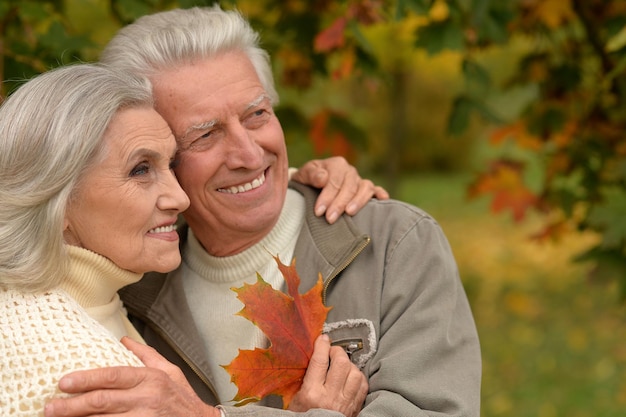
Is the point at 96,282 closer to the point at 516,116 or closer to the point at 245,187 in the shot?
the point at 245,187

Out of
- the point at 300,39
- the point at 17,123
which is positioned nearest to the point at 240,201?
the point at 17,123

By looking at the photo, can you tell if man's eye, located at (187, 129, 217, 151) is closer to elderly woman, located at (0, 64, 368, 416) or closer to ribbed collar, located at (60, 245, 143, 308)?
elderly woman, located at (0, 64, 368, 416)

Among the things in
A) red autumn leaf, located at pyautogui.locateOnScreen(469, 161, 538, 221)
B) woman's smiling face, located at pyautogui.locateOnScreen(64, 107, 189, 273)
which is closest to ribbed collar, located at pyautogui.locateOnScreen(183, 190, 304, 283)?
woman's smiling face, located at pyautogui.locateOnScreen(64, 107, 189, 273)

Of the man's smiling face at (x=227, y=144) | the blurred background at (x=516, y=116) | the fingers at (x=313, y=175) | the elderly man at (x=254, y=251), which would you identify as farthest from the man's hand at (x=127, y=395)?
the blurred background at (x=516, y=116)

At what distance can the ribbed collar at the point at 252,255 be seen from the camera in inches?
112

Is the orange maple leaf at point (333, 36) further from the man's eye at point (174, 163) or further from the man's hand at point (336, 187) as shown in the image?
the man's eye at point (174, 163)

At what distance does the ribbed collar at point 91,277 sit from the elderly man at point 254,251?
16.1 inches

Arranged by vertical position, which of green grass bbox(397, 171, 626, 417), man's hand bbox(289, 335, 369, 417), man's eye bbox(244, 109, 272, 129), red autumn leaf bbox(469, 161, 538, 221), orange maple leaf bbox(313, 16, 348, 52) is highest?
orange maple leaf bbox(313, 16, 348, 52)

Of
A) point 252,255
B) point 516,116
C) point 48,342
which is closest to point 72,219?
point 48,342

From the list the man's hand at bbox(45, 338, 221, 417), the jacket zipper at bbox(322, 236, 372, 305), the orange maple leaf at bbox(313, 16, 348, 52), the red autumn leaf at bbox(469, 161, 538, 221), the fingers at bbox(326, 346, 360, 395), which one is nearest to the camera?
the man's hand at bbox(45, 338, 221, 417)

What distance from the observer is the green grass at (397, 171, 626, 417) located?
595 centimetres

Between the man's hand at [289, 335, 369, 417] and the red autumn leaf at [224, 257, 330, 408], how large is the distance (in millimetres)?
44

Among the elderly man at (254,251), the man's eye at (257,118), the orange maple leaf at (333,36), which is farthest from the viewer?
the orange maple leaf at (333,36)

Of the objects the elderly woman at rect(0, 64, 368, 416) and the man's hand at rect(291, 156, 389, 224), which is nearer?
the elderly woman at rect(0, 64, 368, 416)
